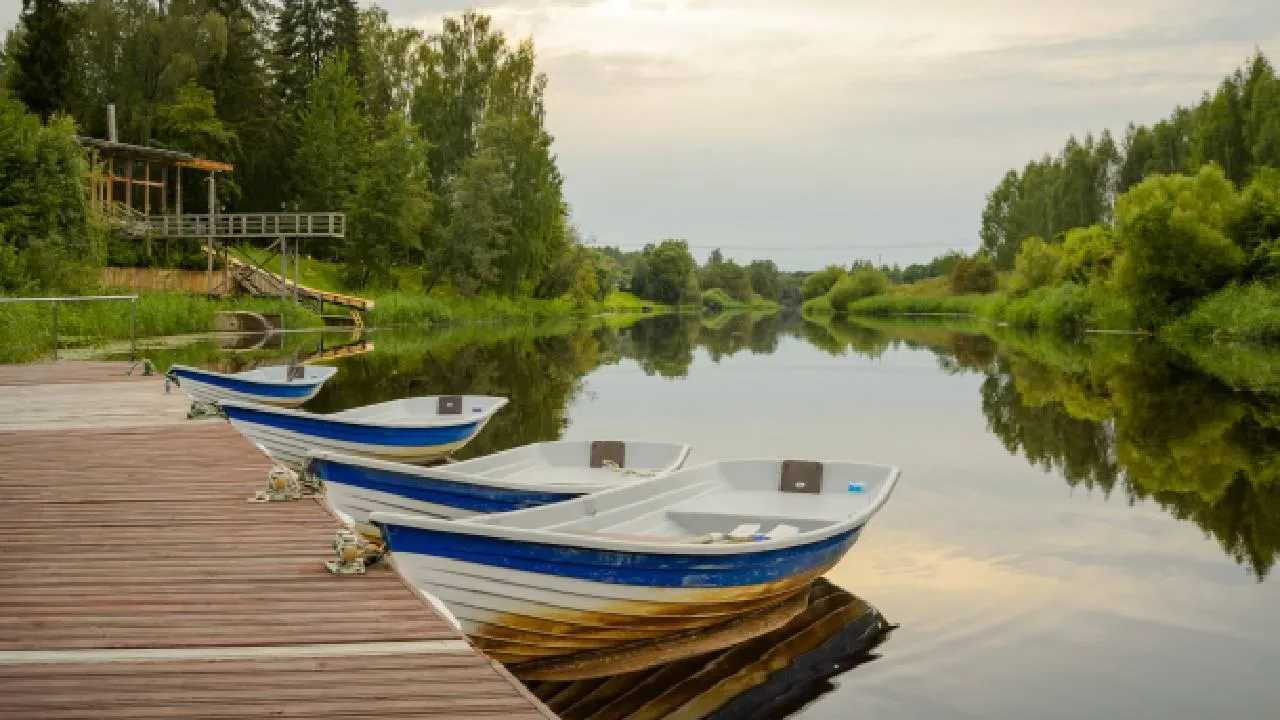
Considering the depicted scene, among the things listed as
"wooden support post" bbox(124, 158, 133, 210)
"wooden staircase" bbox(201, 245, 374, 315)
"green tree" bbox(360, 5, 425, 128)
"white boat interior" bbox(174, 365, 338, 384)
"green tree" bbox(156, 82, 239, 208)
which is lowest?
"white boat interior" bbox(174, 365, 338, 384)

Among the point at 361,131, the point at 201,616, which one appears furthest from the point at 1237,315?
the point at 361,131

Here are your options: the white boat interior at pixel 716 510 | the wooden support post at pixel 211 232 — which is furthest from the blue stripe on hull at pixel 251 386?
the wooden support post at pixel 211 232

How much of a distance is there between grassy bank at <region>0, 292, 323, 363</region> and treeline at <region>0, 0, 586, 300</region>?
9.89m

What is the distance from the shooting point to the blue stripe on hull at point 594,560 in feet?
20.3

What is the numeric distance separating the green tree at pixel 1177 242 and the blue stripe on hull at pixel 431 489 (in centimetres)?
4031

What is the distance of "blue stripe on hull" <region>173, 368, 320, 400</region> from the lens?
55.5 feet

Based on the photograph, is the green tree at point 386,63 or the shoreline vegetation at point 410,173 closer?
the shoreline vegetation at point 410,173

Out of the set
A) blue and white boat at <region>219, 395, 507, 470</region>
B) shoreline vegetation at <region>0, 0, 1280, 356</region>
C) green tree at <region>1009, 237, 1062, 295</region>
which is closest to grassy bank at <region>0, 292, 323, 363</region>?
shoreline vegetation at <region>0, 0, 1280, 356</region>

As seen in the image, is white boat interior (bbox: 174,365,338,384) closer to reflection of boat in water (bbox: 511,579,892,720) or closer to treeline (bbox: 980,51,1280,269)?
reflection of boat in water (bbox: 511,579,892,720)

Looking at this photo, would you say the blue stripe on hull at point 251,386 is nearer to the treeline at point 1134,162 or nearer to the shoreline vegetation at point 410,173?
the shoreline vegetation at point 410,173

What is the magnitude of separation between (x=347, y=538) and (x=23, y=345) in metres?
20.9

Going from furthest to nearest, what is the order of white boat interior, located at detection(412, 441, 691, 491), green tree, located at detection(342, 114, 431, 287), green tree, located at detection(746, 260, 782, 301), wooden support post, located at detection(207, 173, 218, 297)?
green tree, located at detection(746, 260, 782, 301) → green tree, located at detection(342, 114, 431, 287) → wooden support post, located at detection(207, 173, 218, 297) → white boat interior, located at detection(412, 441, 691, 491)

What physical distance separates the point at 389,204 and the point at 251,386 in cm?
3713

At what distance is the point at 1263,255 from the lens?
41281mm
